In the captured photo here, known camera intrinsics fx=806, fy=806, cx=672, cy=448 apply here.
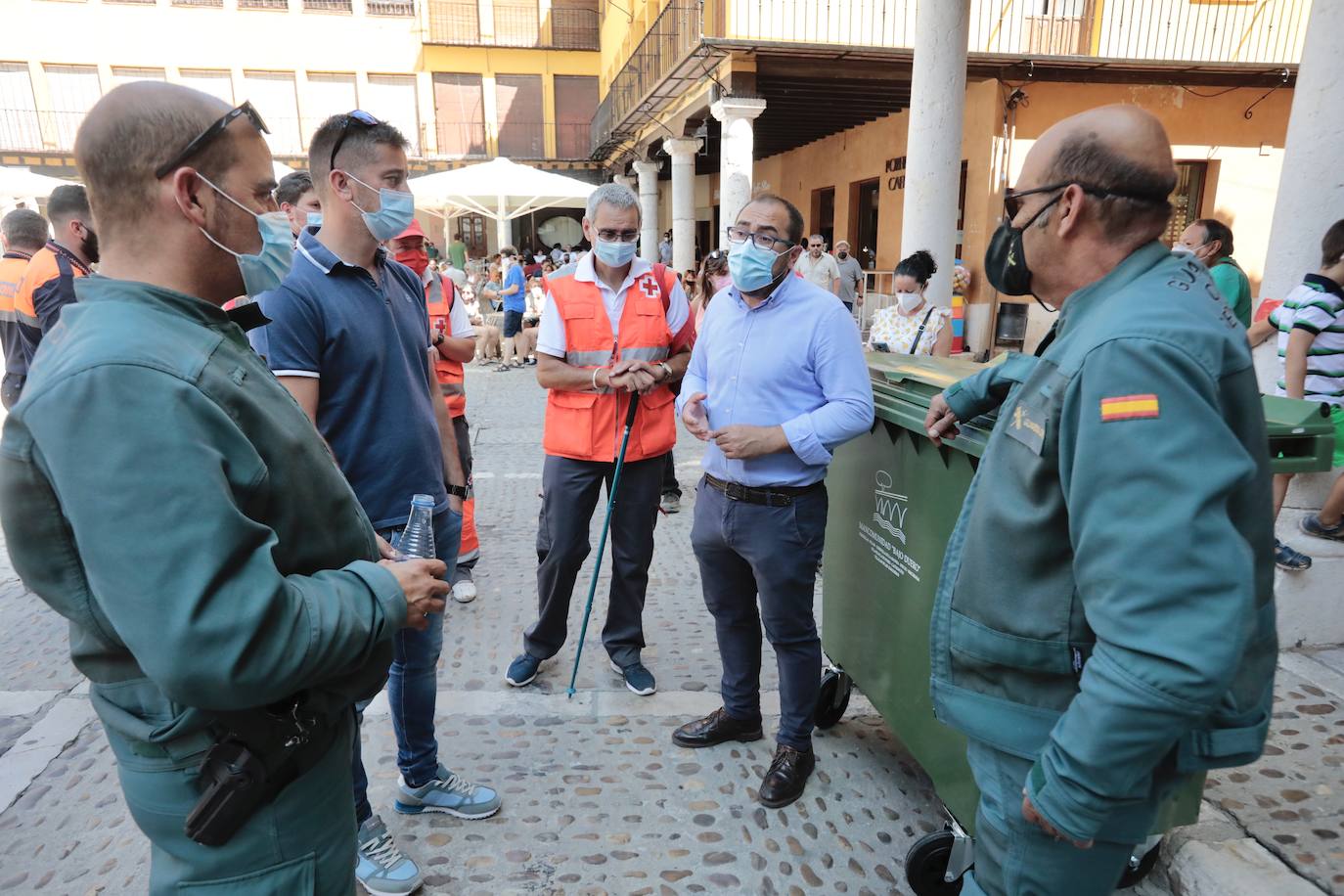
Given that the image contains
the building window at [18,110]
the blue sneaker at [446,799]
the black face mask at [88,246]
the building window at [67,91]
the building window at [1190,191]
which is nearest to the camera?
the blue sneaker at [446,799]

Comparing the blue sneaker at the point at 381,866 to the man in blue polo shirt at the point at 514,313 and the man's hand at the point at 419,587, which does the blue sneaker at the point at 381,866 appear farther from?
the man in blue polo shirt at the point at 514,313

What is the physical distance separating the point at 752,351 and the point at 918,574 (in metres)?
0.92

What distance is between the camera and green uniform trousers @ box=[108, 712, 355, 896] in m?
1.34

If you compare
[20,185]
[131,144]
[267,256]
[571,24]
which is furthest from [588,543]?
[571,24]

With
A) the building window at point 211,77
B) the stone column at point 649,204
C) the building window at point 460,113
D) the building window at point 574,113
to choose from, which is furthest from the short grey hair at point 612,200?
the building window at point 211,77

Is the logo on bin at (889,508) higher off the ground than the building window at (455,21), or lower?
lower

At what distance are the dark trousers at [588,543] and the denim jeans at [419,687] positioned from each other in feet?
2.52

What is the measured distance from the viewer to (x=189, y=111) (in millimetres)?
1316

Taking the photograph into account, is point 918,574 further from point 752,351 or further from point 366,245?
point 366,245

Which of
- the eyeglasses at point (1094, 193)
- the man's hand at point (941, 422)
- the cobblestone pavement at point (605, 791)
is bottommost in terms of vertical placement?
the cobblestone pavement at point (605, 791)

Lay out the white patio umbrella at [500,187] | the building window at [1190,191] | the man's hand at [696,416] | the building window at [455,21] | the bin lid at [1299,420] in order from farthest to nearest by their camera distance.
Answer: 1. the building window at [455,21]
2. the white patio umbrella at [500,187]
3. the building window at [1190,191]
4. the man's hand at [696,416]
5. the bin lid at [1299,420]

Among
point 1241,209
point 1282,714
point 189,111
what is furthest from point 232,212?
point 1241,209

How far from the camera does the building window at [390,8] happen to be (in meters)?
29.3

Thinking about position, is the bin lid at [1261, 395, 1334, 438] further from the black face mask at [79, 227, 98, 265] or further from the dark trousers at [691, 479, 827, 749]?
the black face mask at [79, 227, 98, 265]
